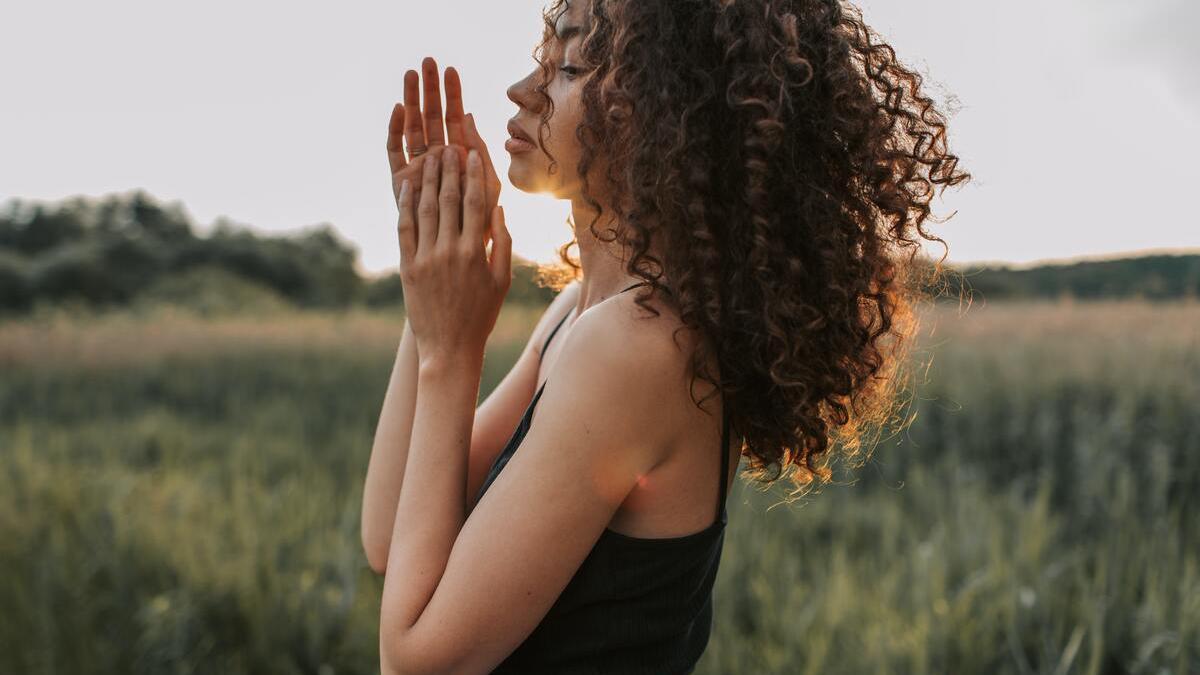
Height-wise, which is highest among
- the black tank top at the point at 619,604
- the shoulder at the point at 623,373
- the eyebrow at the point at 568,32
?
the eyebrow at the point at 568,32

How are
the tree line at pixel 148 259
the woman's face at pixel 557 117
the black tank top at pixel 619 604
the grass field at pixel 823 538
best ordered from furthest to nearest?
the tree line at pixel 148 259
the grass field at pixel 823 538
the woman's face at pixel 557 117
the black tank top at pixel 619 604

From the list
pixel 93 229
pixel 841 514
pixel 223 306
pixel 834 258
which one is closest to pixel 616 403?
pixel 834 258

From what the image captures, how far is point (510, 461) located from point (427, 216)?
356 millimetres

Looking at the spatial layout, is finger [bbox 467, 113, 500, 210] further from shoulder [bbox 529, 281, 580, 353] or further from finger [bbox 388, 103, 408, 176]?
shoulder [bbox 529, 281, 580, 353]

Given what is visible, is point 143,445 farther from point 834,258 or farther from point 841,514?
point 834,258

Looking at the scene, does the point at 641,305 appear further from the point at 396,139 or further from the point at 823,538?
the point at 823,538

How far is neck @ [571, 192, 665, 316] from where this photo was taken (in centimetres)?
128

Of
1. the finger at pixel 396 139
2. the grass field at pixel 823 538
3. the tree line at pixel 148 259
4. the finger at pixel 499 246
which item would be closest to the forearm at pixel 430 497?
the finger at pixel 499 246

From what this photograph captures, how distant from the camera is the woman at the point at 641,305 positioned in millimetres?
1044

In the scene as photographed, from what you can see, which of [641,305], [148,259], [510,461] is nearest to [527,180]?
[641,305]

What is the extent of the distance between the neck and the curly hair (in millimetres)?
28

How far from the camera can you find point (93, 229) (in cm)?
2705

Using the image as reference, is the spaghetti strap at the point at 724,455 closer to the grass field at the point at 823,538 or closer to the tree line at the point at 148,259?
the grass field at the point at 823,538

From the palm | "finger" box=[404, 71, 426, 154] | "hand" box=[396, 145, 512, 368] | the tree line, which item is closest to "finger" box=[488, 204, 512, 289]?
"hand" box=[396, 145, 512, 368]
